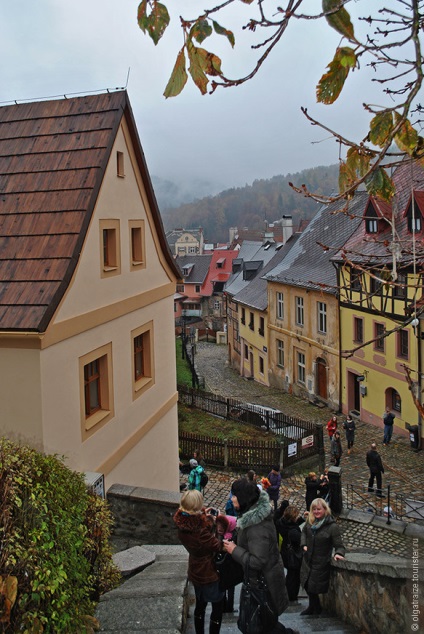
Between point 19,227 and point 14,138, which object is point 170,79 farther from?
point 14,138

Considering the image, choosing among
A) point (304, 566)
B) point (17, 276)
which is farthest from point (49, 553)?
point (17, 276)

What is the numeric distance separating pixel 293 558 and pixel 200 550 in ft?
7.09

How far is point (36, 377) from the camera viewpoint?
805 centimetres

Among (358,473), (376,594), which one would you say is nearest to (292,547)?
(376,594)

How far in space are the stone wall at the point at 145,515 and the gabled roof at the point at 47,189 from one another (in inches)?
129

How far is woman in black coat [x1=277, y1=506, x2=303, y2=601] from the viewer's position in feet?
23.5

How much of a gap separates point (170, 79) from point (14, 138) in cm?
886

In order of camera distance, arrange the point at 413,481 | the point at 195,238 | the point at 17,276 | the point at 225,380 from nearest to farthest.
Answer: the point at 17,276 → the point at 413,481 → the point at 225,380 → the point at 195,238

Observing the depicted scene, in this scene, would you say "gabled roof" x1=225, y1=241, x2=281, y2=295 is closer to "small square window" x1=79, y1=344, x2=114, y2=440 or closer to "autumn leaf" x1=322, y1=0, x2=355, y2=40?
"small square window" x1=79, y1=344, x2=114, y2=440

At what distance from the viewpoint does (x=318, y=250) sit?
33.3m

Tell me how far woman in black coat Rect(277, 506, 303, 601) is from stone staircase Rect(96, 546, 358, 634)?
208 mm

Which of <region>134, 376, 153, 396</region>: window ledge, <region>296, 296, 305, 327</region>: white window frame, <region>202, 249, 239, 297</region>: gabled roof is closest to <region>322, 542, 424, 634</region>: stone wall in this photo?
<region>134, 376, 153, 396</region>: window ledge

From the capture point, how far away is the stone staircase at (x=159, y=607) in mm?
5102

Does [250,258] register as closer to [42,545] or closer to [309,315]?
[309,315]
